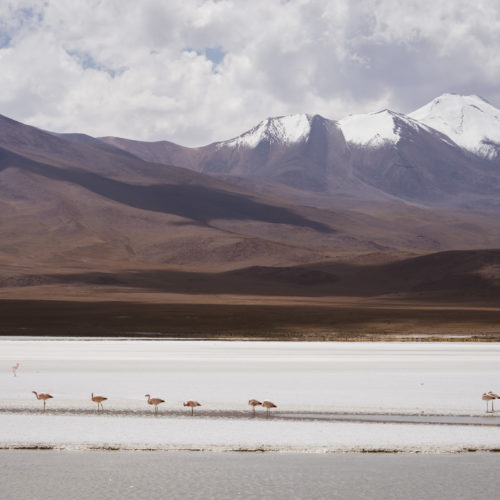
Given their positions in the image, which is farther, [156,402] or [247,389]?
[247,389]

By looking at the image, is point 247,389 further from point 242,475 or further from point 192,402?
point 242,475

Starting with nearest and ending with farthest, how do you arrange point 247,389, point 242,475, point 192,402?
point 242,475 → point 192,402 → point 247,389

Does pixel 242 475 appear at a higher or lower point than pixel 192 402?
lower

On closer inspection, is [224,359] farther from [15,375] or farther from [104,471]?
[104,471]

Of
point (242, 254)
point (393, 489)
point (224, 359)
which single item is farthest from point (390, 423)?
point (242, 254)

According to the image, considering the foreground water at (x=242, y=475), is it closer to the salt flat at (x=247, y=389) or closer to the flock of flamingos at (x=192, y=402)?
the salt flat at (x=247, y=389)

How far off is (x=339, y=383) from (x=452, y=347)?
17.2 m

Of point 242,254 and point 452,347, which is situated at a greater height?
point 242,254

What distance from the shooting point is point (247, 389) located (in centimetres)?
2436

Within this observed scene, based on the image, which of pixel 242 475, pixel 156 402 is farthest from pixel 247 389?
pixel 242 475

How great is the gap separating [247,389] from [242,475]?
10.5 m

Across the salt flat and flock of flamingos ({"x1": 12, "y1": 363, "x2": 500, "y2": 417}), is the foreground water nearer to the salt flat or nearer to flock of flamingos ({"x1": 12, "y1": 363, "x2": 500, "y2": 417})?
the salt flat

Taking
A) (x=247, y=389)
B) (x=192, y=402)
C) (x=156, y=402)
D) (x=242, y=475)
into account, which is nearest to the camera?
(x=242, y=475)

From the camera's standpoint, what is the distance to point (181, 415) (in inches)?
779
